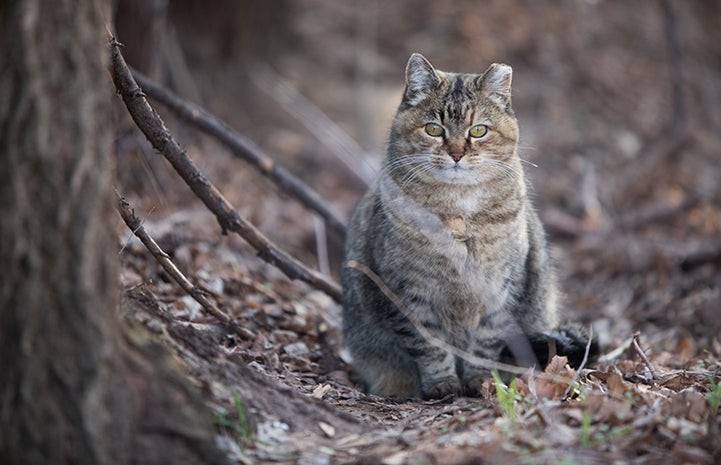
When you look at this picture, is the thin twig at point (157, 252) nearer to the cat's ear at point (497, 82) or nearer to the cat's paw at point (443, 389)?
the cat's paw at point (443, 389)

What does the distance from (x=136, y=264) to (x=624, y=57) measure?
29.9ft

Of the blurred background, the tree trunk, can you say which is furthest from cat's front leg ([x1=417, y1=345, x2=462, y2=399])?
the tree trunk

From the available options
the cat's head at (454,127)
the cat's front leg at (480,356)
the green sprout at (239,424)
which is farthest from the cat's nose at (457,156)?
the green sprout at (239,424)

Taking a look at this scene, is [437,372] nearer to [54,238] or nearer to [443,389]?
[443,389]

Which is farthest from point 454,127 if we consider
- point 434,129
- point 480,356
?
point 480,356

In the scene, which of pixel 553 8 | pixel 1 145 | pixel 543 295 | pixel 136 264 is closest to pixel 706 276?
pixel 543 295

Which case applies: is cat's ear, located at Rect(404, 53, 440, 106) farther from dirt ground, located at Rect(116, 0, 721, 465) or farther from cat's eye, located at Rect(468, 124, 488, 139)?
dirt ground, located at Rect(116, 0, 721, 465)

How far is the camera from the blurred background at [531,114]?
21.5ft

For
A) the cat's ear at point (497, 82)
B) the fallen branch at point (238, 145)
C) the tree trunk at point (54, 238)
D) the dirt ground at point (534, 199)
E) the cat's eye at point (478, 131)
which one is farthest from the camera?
the fallen branch at point (238, 145)

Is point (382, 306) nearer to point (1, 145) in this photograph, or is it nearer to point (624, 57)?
point (1, 145)

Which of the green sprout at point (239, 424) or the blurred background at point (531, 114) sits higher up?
the blurred background at point (531, 114)

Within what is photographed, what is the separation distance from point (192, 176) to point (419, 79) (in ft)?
4.52

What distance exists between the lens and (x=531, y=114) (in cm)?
1062

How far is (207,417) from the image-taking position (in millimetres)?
2859
